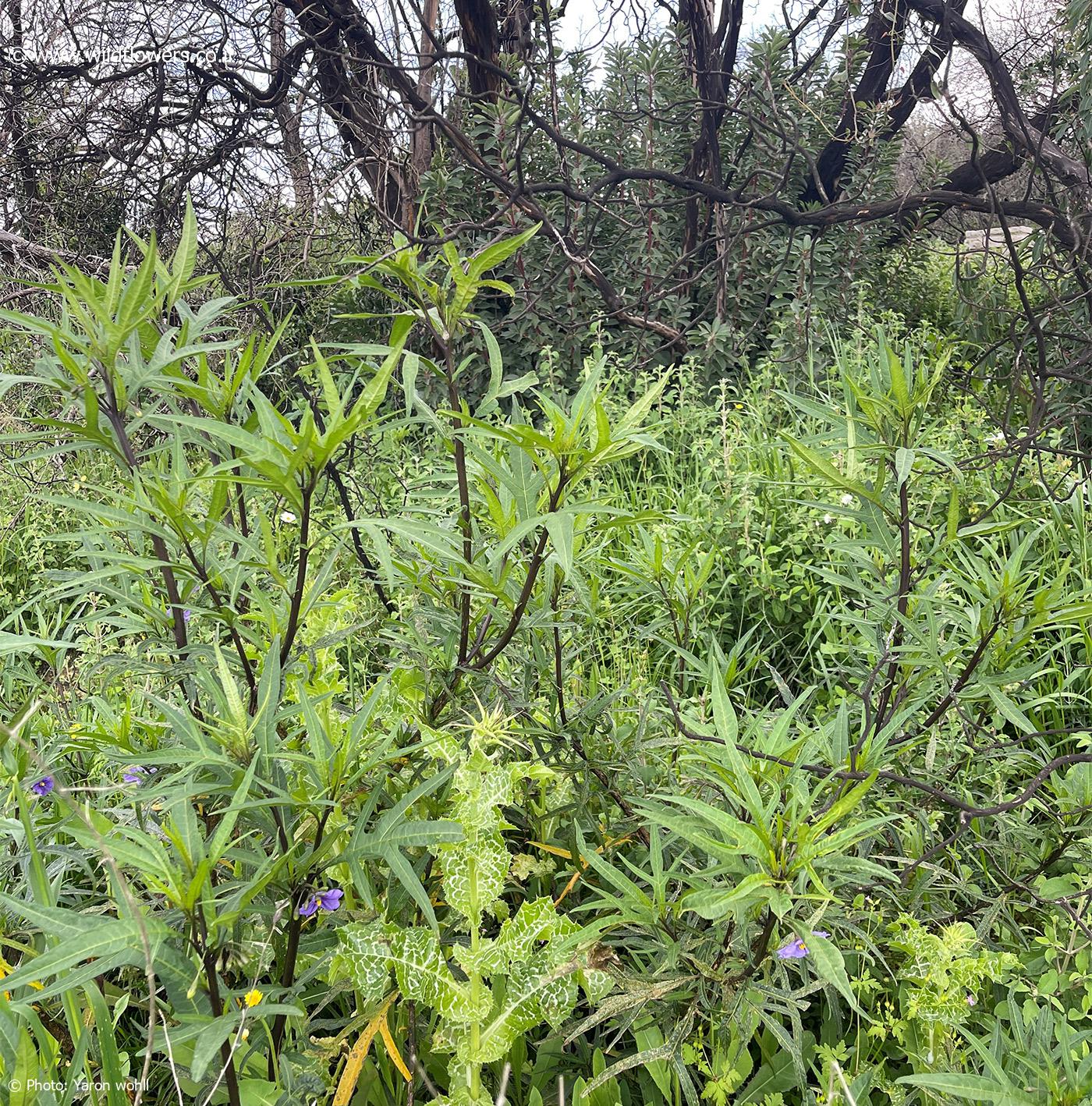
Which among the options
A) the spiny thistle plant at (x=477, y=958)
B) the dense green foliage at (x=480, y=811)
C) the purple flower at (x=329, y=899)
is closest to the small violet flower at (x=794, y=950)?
the dense green foliage at (x=480, y=811)

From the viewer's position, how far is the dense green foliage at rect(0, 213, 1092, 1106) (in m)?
1.03

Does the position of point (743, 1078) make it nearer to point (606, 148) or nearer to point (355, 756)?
point (355, 756)

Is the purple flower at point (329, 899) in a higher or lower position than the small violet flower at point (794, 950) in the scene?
higher

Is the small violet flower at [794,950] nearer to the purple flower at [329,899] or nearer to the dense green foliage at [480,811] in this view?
the dense green foliage at [480,811]

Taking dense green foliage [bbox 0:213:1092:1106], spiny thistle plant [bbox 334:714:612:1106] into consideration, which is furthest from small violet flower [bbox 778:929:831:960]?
spiny thistle plant [bbox 334:714:612:1106]

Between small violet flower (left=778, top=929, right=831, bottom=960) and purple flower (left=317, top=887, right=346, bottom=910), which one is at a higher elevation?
purple flower (left=317, top=887, right=346, bottom=910)

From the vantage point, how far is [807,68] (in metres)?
5.31

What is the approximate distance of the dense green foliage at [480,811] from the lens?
3.38 feet

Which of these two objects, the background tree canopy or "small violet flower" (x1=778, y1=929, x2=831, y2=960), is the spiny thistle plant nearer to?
the background tree canopy

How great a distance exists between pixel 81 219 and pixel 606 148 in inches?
129

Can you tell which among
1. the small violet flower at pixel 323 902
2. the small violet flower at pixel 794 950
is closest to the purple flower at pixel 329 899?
the small violet flower at pixel 323 902

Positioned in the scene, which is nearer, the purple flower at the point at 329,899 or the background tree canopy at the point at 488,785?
the background tree canopy at the point at 488,785

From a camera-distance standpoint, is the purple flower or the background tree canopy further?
the purple flower

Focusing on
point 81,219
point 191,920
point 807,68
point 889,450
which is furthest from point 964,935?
point 81,219
